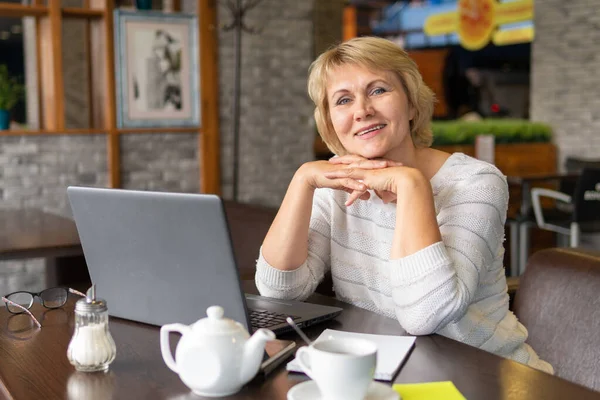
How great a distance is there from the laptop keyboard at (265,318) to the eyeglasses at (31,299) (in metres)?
0.39

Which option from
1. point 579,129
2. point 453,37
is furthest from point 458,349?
point 453,37

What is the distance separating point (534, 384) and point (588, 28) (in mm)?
6107

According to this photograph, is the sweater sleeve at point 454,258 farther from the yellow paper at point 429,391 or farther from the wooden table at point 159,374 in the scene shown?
the yellow paper at point 429,391

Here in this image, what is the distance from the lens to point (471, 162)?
1710mm

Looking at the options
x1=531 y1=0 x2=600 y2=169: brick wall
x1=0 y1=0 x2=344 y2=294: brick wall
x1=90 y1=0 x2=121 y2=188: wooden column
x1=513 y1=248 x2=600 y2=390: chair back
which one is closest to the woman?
x1=513 y1=248 x2=600 y2=390: chair back

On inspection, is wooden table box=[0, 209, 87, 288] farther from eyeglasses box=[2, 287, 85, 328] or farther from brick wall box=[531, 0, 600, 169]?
brick wall box=[531, 0, 600, 169]

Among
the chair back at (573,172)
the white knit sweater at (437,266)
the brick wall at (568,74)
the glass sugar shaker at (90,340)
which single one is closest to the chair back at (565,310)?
the white knit sweater at (437,266)

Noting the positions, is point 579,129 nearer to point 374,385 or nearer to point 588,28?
point 588,28

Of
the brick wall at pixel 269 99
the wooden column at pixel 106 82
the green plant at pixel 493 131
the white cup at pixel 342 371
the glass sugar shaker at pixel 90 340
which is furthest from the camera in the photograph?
the green plant at pixel 493 131

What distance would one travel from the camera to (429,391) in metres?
1.11

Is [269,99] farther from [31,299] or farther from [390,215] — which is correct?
[31,299]

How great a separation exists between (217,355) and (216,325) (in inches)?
1.7

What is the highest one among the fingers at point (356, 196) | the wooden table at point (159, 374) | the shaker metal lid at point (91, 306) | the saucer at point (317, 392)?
the fingers at point (356, 196)

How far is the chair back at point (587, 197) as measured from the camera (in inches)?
180
